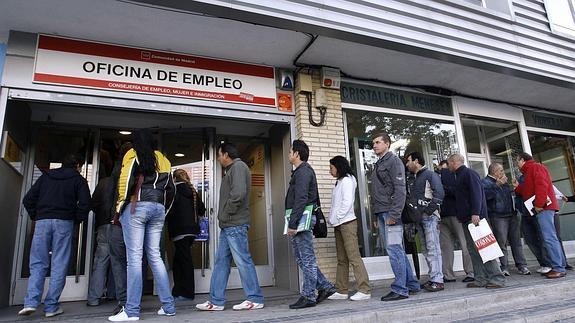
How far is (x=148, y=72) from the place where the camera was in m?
5.38

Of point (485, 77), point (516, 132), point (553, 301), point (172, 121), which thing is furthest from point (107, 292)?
point (516, 132)

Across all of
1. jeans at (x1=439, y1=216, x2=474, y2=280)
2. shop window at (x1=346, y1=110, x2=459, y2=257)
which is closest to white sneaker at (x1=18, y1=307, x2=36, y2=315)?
shop window at (x1=346, y1=110, x2=459, y2=257)

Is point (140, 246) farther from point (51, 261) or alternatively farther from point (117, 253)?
point (51, 261)

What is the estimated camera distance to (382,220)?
490 centimetres

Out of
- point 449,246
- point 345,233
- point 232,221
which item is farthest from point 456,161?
point 232,221

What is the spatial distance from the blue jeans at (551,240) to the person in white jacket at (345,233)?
2.91 m

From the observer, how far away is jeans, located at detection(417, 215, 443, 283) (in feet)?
17.1

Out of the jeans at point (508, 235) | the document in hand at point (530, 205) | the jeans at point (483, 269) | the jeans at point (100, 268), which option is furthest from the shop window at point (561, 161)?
the jeans at point (100, 268)

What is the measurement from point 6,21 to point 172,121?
2504 millimetres

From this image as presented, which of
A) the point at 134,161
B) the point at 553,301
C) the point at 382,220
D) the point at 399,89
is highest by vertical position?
the point at 399,89

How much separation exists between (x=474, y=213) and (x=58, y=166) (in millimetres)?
5889

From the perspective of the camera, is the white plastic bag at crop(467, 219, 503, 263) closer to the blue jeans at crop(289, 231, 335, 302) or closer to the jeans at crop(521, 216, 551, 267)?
the jeans at crop(521, 216, 551, 267)

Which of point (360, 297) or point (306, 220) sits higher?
point (306, 220)

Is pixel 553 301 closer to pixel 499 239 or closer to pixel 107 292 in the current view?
pixel 499 239
